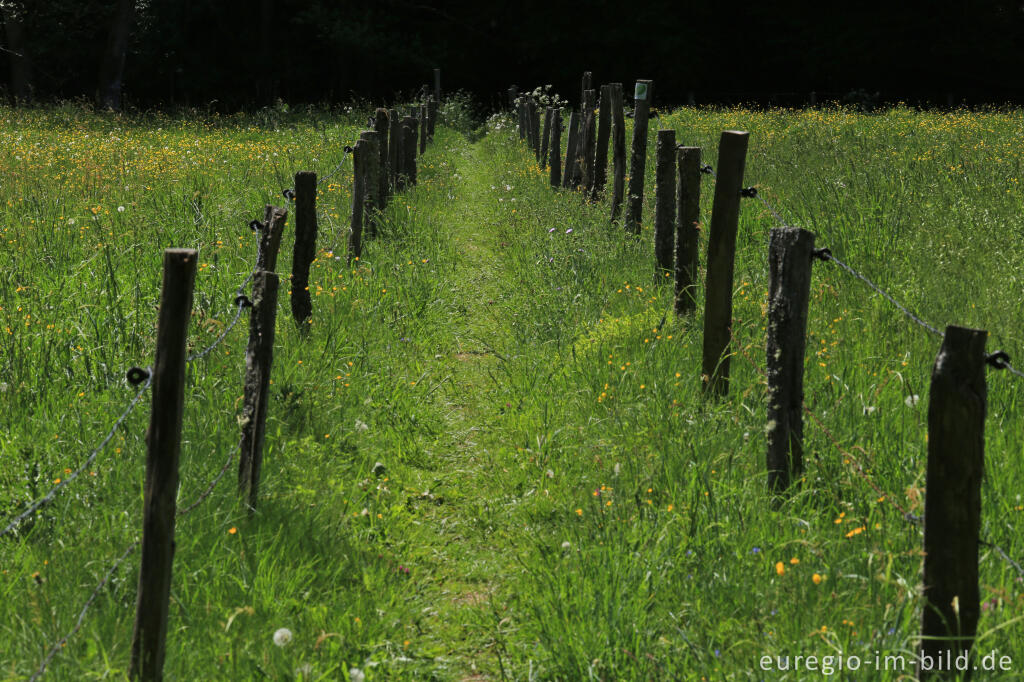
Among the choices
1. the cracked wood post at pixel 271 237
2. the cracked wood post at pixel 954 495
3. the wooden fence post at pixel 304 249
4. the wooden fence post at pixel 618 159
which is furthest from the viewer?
the wooden fence post at pixel 618 159

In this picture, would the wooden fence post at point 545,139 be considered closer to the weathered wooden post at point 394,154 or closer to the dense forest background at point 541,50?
the weathered wooden post at point 394,154

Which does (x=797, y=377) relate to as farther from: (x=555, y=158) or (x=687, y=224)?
(x=555, y=158)

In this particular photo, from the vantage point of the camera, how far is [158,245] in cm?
802

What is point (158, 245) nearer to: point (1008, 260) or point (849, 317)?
point (849, 317)

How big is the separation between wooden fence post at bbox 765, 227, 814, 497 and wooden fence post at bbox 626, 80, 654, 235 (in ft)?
17.4

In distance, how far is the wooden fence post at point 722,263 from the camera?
16.9 ft

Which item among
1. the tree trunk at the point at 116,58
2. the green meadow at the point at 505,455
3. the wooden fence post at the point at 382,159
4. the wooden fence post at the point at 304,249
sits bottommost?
the green meadow at the point at 505,455

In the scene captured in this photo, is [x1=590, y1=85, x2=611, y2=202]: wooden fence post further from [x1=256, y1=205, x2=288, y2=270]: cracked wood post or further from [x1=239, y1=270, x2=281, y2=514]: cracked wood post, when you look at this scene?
[x1=239, y1=270, x2=281, y2=514]: cracked wood post

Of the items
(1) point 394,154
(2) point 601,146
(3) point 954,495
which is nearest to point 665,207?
(3) point 954,495

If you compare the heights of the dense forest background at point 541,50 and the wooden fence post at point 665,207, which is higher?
the dense forest background at point 541,50

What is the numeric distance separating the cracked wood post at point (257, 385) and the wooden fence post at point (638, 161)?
5776mm

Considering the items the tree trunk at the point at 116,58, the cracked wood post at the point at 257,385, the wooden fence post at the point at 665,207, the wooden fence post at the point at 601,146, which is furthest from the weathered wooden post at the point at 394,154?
the tree trunk at the point at 116,58

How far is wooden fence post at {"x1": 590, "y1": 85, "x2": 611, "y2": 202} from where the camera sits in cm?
1170

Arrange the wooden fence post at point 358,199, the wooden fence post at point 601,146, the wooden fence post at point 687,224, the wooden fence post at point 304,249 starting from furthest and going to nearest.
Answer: the wooden fence post at point 601,146 → the wooden fence post at point 358,199 → the wooden fence post at point 304,249 → the wooden fence post at point 687,224
